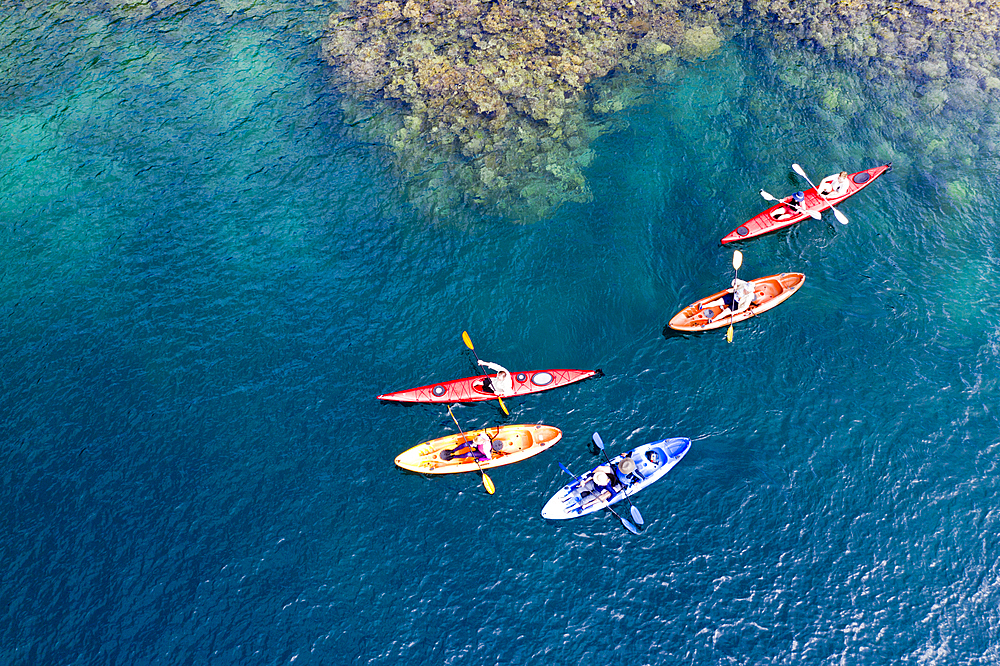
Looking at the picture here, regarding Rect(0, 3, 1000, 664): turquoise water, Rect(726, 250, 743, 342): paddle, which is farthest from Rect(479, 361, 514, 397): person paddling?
Rect(726, 250, 743, 342): paddle

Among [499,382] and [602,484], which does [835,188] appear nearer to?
[602,484]

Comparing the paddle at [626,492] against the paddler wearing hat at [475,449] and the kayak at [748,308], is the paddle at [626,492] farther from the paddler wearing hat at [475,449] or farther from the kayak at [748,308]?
the kayak at [748,308]

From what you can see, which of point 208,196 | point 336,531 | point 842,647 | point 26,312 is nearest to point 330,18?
point 208,196

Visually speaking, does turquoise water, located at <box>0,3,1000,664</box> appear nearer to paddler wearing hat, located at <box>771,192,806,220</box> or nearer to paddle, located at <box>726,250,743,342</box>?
paddle, located at <box>726,250,743,342</box>

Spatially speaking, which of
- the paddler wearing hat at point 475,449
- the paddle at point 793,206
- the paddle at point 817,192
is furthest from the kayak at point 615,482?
the paddle at point 817,192

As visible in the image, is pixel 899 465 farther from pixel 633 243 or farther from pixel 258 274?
pixel 258 274

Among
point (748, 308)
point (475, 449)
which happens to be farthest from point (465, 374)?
point (748, 308)

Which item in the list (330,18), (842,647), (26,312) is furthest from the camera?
(330,18)
